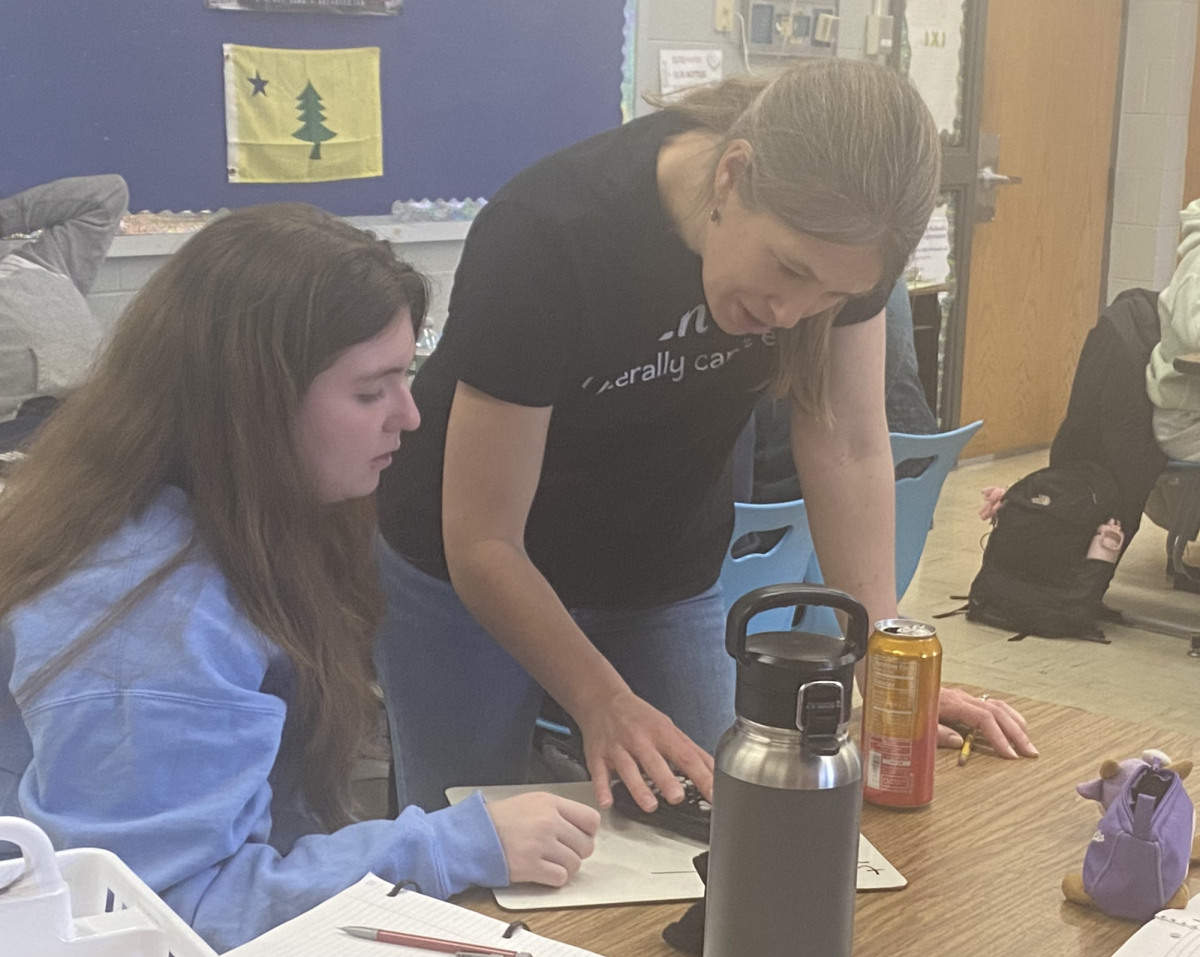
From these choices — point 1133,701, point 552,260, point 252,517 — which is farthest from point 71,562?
Answer: point 1133,701

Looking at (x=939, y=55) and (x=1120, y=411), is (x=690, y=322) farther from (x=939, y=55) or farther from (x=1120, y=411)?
(x=939, y=55)

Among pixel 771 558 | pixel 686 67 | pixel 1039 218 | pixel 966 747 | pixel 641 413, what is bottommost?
pixel 771 558

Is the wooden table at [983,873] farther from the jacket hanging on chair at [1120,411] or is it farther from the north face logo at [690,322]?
the jacket hanging on chair at [1120,411]

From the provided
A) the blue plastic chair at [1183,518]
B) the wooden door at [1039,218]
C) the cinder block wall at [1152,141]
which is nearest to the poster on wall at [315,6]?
the blue plastic chair at [1183,518]

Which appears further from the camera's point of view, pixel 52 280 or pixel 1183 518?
pixel 1183 518

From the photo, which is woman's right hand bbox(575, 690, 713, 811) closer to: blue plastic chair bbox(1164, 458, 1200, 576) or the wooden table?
the wooden table

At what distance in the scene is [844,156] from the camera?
3.95 feet

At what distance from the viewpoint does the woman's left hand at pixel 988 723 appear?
1.33m

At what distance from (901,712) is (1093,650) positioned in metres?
2.79

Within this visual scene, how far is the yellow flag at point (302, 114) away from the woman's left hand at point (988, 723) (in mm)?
2578

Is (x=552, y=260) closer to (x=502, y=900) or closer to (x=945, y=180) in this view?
(x=502, y=900)

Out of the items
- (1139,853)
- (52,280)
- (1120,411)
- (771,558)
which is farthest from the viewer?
(1120,411)

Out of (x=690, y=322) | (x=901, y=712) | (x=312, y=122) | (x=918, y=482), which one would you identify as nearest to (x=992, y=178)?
(x=312, y=122)

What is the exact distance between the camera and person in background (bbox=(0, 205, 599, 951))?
0.97 metres
